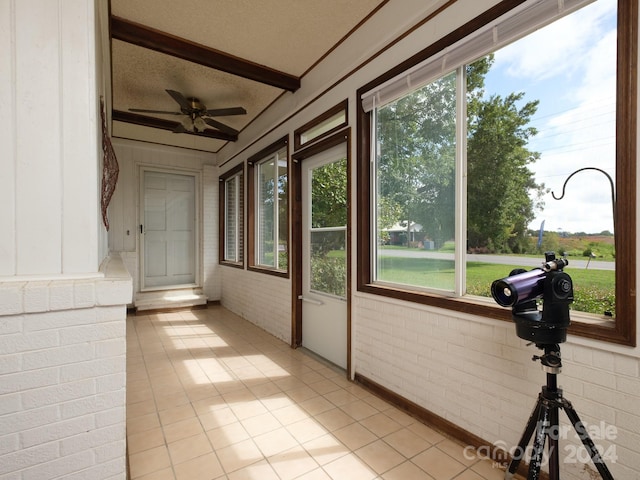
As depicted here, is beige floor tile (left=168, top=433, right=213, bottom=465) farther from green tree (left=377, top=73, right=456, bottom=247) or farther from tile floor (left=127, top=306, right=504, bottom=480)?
green tree (left=377, top=73, right=456, bottom=247)

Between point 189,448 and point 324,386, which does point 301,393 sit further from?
point 189,448

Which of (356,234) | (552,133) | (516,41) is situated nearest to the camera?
(552,133)

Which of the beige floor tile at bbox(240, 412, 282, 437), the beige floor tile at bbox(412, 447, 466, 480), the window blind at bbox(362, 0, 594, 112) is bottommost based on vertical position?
the beige floor tile at bbox(240, 412, 282, 437)

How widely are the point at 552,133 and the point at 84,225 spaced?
2260 millimetres

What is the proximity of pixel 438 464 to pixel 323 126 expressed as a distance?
2.94 m

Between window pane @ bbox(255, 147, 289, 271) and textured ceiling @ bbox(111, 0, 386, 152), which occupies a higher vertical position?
textured ceiling @ bbox(111, 0, 386, 152)

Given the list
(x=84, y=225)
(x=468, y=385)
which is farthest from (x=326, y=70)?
(x=468, y=385)

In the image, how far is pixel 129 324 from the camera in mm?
4656

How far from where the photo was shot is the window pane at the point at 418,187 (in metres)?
2.08

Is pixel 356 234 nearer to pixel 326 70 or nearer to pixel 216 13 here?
pixel 326 70

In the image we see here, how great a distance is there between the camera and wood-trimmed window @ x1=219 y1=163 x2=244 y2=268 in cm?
529

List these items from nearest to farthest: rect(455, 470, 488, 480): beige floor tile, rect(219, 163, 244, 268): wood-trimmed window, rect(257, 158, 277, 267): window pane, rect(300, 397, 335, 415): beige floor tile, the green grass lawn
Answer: the green grass lawn → rect(455, 470, 488, 480): beige floor tile → rect(300, 397, 335, 415): beige floor tile → rect(257, 158, 277, 267): window pane → rect(219, 163, 244, 268): wood-trimmed window

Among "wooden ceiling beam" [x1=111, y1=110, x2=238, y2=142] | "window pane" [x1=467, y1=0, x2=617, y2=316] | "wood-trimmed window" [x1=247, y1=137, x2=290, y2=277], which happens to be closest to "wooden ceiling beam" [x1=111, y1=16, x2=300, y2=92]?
"wood-trimmed window" [x1=247, y1=137, x2=290, y2=277]

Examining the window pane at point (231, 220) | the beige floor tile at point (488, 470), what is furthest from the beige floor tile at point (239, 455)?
the window pane at point (231, 220)
